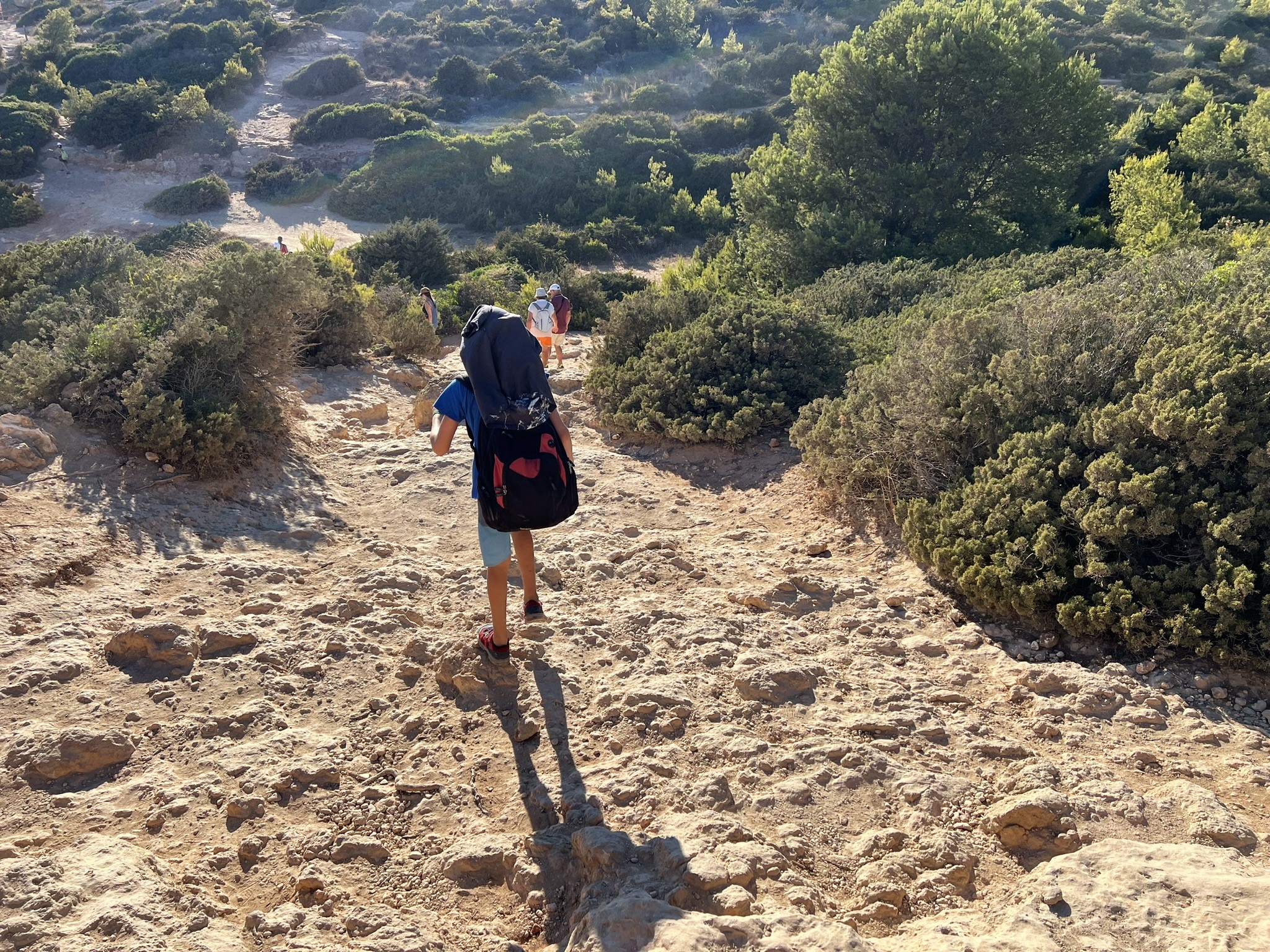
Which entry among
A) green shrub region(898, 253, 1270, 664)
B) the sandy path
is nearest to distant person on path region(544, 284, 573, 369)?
green shrub region(898, 253, 1270, 664)

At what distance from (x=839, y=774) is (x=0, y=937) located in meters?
2.58

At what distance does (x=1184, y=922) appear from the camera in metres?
2.28

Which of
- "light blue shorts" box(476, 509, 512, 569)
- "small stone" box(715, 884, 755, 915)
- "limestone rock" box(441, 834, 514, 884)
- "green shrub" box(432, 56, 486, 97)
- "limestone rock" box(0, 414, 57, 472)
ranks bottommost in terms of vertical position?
"limestone rock" box(441, 834, 514, 884)

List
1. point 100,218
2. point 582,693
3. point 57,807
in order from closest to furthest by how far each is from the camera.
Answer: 1. point 57,807
2. point 582,693
3. point 100,218

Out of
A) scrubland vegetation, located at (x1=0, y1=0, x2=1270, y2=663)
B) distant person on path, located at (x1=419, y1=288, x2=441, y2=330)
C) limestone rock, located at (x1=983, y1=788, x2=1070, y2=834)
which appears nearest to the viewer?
limestone rock, located at (x1=983, y1=788, x2=1070, y2=834)

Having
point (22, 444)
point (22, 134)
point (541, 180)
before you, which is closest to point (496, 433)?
point (22, 444)

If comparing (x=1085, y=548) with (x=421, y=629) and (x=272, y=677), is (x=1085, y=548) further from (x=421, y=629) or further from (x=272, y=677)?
(x=272, y=677)

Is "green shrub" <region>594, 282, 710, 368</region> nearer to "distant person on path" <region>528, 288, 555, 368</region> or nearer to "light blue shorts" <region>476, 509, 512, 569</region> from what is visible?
"distant person on path" <region>528, 288, 555, 368</region>

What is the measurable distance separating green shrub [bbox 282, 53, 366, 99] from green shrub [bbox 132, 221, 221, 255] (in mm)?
17763

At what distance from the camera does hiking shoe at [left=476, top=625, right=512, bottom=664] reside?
391 centimetres

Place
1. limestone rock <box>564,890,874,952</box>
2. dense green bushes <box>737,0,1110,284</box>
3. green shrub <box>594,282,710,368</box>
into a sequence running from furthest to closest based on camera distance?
dense green bushes <box>737,0,1110,284</box> → green shrub <box>594,282,710,368</box> → limestone rock <box>564,890,874,952</box>

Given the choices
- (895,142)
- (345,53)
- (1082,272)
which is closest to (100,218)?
(345,53)

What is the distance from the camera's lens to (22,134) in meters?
31.9

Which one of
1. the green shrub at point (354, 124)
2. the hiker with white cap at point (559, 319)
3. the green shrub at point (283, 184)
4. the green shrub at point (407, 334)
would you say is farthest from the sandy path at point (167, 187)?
the hiker with white cap at point (559, 319)
